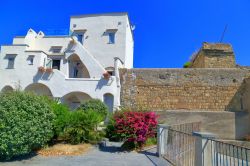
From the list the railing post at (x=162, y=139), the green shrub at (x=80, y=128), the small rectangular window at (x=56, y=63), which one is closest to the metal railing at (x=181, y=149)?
the railing post at (x=162, y=139)

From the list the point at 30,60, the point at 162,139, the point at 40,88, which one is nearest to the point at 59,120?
the point at 162,139

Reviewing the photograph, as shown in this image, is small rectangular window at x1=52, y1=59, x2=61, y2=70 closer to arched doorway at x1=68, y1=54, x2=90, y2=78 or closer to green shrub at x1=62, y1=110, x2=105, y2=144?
arched doorway at x1=68, y1=54, x2=90, y2=78

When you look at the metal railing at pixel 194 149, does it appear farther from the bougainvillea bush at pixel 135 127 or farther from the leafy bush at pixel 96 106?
the leafy bush at pixel 96 106

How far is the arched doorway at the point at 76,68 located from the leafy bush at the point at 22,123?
17346 millimetres

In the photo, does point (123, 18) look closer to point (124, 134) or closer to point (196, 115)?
point (196, 115)

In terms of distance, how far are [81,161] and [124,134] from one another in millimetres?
2488

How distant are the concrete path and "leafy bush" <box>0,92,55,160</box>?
1.82ft

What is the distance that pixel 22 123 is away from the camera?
929 centimetres

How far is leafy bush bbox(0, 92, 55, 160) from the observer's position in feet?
29.5

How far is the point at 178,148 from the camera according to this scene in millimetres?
8891

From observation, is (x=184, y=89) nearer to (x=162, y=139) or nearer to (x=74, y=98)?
(x=74, y=98)

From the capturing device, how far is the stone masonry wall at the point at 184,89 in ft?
72.0

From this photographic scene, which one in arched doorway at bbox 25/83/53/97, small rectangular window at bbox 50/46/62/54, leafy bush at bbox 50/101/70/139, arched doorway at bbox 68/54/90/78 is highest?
small rectangular window at bbox 50/46/62/54

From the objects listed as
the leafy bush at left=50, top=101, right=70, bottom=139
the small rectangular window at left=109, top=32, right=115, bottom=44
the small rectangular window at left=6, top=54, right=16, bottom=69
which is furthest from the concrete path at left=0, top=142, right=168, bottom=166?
the small rectangular window at left=109, top=32, right=115, bottom=44
